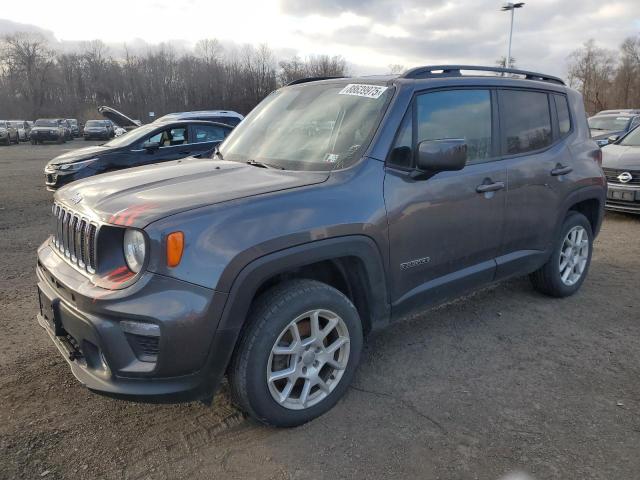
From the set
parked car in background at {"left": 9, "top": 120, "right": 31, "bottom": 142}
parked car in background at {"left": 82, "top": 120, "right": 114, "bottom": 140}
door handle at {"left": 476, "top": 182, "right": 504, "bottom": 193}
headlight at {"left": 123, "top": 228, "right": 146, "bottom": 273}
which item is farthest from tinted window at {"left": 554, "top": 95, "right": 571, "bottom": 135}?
parked car in background at {"left": 9, "top": 120, "right": 31, "bottom": 142}

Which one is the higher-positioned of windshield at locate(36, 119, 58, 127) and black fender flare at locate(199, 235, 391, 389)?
windshield at locate(36, 119, 58, 127)

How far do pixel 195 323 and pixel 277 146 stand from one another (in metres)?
1.59

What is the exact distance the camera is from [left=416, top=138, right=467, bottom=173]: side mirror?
9.65 ft

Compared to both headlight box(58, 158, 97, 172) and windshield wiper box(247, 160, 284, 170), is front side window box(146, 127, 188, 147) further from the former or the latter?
windshield wiper box(247, 160, 284, 170)

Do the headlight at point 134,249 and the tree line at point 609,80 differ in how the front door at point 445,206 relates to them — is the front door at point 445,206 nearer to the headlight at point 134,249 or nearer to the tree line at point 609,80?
the headlight at point 134,249

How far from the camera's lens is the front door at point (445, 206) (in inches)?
122

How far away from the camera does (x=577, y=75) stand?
6488cm

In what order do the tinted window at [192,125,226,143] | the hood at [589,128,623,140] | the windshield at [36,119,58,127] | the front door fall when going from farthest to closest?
the windshield at [36,119,58,127] < the hood at [589,128,623,140] < the tinted window at [192,125,226,143] < the front door

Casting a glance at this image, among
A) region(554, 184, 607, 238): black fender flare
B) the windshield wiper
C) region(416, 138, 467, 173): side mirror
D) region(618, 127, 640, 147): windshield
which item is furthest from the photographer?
region(618, 127, 640, 147): windshield

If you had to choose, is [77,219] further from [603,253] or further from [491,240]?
[603,253]

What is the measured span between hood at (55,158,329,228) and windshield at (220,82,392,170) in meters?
0.20

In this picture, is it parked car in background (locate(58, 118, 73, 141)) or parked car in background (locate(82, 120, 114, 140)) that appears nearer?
parked car in background (locate(82, 120, 114, 140))

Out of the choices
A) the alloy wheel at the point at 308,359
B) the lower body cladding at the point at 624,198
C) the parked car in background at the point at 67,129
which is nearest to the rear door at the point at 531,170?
the alloy wheel at the point at 308,359

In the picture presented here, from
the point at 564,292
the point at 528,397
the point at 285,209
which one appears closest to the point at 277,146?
the point at 285,209
